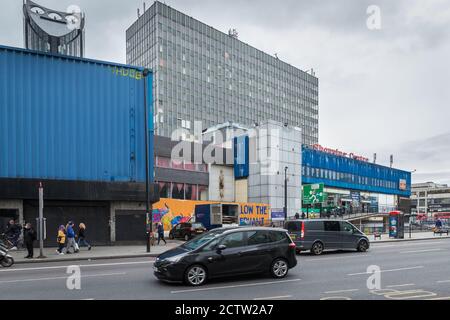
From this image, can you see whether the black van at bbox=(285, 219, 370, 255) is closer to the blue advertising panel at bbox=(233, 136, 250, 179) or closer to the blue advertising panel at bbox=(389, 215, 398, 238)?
the blue advertising panel at bbox=(389, 215, 398, 238)

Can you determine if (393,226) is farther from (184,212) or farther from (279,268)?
(279,268)

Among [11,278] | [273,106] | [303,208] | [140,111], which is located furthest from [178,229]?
[273,106]

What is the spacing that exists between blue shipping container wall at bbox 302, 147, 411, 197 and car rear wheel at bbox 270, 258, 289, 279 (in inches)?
1953

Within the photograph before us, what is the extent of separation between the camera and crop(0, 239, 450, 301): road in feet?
30.9

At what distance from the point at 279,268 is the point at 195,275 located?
2.71 m

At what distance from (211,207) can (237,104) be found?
85.5 meters

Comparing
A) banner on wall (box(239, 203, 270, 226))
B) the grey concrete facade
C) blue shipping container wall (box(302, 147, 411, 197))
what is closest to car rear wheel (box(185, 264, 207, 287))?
banner on wall (box(239, 203, 270, 226))

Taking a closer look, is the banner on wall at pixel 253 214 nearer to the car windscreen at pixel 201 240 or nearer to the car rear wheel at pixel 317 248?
the car rear wheel at pixel 317 248

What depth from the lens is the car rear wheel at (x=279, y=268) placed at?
11.9m

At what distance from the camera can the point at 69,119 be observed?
2434 cm

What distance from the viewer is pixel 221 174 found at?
5312 cm

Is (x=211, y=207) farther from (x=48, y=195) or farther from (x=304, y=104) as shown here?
(x=304, y=104)

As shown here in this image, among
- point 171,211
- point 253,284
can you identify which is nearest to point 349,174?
point 171,211
